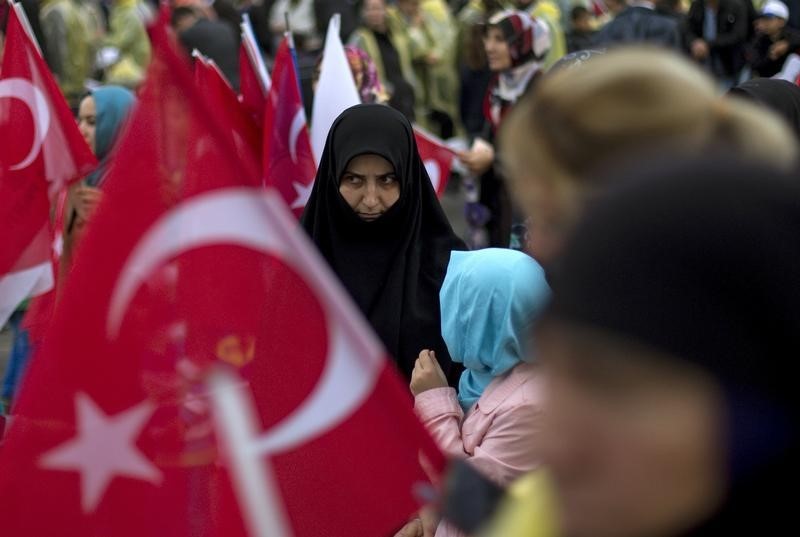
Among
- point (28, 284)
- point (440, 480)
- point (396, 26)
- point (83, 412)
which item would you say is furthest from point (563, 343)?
point (396, 26)

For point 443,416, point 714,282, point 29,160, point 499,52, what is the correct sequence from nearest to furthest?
point 714,282
point 443,416
point 29,160
point 499,52

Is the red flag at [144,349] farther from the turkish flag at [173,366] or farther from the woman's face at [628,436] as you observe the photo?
the woman's face at [628,436]

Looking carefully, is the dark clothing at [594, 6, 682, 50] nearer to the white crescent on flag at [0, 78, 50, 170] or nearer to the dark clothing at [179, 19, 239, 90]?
the dark clothing at [179, 19, 239, 90]

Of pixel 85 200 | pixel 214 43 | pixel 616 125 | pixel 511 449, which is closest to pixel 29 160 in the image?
pixel 85 200

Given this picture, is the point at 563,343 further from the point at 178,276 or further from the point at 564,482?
the point at 178,276

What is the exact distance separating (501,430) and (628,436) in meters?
1.88

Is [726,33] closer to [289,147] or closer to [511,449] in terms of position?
[289,147]

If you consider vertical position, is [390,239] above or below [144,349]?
below

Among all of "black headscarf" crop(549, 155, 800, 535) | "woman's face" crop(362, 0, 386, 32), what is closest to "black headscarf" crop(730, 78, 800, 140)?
"black headscarf" crop(549, 155, 800, 535)

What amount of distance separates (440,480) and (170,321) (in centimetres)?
52

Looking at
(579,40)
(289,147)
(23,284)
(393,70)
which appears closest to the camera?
(23,284)

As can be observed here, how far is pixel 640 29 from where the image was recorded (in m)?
12.2

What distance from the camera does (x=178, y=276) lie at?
2.41 m

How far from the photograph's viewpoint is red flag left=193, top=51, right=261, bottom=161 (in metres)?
6.55
